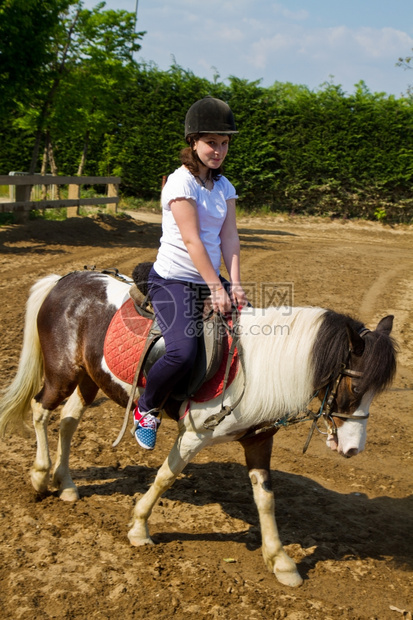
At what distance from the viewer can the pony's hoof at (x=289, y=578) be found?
336cm

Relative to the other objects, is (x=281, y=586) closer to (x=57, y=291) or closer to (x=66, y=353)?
(x=66, y=353)

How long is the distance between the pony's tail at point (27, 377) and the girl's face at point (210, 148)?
1.79 m

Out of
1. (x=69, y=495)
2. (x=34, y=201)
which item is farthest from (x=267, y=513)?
(x=34, y=201)

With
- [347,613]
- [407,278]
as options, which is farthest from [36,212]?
[347,613]

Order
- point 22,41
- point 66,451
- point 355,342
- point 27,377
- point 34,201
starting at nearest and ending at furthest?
point 355,342
point 66,451
point 27,377
point 22,41
point 34,201

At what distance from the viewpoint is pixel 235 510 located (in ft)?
13.7

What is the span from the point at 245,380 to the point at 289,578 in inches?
48.2

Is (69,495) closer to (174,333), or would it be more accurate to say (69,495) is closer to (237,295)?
(174,333)

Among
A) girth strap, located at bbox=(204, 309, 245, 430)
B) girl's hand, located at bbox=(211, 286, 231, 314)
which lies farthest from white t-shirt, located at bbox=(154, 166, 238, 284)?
girth strap, located at bbox=(204, 309, 245, 430)

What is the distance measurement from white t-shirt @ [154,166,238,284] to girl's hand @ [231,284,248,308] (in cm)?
16

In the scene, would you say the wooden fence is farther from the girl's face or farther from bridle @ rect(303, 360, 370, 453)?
bridle @ rect(303, 360, 370, 453)

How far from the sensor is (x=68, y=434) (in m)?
4.30

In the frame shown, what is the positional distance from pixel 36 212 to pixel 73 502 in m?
12.8

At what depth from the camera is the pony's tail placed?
4.37 meters
